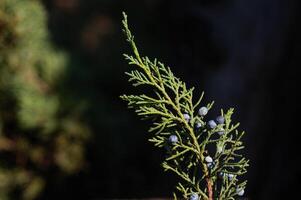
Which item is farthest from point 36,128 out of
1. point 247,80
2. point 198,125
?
point 198,125

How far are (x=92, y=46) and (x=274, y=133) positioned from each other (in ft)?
3.47

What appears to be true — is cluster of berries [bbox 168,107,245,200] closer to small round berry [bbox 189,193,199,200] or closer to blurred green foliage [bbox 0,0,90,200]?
small round berry [bbox 189,193,199,200]

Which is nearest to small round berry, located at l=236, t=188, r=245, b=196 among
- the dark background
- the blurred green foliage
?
the blurred green foliage

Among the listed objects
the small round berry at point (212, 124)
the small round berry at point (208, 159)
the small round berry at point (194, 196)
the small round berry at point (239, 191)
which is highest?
the small round berry at point (212, 124)

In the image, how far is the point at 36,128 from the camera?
5.62ft

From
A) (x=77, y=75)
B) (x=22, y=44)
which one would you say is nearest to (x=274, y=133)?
(x=77, y=75)

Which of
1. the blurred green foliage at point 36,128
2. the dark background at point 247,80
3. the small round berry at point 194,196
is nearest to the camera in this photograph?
the small round berry at point 194,196

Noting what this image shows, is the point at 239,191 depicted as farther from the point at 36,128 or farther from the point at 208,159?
the point at 36,128

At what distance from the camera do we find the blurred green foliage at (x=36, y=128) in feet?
5.16

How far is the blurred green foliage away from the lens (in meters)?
1.57

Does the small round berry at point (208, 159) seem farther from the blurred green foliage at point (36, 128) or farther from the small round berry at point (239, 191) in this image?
the blurred green foliage at point (36, 128)

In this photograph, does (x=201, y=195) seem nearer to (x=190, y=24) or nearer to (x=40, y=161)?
(x=40, y=161)

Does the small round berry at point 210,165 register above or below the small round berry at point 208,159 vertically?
below

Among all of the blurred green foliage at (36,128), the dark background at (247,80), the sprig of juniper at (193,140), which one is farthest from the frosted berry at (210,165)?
the dark background at (247,80)
